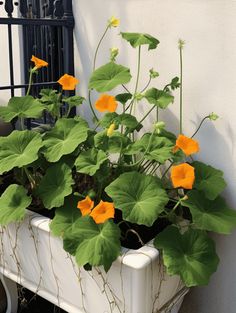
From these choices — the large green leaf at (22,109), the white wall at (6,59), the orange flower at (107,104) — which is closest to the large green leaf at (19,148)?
the large green leaf at (22,109)

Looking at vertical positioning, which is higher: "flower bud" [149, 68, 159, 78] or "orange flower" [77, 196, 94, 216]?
"flower bud" [149, 68, 159, 78]

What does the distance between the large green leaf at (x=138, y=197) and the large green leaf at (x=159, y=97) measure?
27 centimetres

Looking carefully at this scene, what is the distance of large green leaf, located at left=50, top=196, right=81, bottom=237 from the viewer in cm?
109

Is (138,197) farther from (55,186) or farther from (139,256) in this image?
(55,186)

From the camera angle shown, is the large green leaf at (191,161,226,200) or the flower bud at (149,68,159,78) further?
the flower bud at (149,68,159,78)

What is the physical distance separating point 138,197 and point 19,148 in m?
0.45

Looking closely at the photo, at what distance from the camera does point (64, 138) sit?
127 centimetres

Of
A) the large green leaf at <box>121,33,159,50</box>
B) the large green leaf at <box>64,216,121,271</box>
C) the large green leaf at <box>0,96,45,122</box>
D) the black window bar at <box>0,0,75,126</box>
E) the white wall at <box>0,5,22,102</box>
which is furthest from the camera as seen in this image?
the white wall at <box>0,5,22,102</box>

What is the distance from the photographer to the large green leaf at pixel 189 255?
964 mm

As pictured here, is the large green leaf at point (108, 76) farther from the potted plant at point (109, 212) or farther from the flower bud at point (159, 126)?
the flower bud at point (159, 126)

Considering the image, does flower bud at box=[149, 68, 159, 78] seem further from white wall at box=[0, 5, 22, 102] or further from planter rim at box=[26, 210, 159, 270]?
white wall at box=[0, 5, 22, 102]

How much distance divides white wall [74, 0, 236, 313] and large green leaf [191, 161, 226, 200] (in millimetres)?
61

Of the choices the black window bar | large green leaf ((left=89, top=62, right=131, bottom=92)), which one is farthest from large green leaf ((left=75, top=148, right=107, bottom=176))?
the black window bar

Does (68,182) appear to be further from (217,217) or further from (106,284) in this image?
(217,217)
